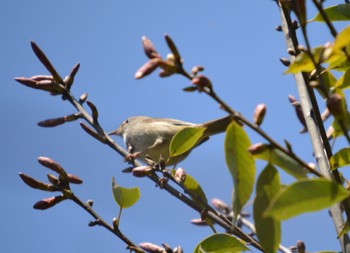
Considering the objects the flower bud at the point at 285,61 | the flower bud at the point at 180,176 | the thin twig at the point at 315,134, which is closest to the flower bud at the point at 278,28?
the thin twig at the point at 315,134

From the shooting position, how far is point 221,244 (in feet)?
5.35

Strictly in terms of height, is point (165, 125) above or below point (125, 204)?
above

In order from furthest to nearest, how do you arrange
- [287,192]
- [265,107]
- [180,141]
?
[180,141] → [265,107] → [287,192]

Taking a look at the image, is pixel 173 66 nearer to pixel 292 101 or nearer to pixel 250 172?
pixel 250 172

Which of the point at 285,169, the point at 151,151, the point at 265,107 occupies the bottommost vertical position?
the point at 285,169

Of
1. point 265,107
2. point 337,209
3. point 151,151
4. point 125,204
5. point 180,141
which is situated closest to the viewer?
point 265,107

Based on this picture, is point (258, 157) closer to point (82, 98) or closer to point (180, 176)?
point (180, 176)

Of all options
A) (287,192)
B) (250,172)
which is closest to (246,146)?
(250,172)

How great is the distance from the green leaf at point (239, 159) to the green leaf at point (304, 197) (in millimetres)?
186

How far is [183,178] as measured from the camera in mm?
1870

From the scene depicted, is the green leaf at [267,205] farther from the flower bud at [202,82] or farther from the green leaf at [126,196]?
the green leaf at [126,196]

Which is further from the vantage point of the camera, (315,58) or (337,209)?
(337,209)

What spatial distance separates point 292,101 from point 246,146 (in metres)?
0.84

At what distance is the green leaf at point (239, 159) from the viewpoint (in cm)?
127
